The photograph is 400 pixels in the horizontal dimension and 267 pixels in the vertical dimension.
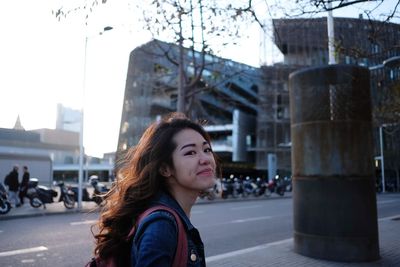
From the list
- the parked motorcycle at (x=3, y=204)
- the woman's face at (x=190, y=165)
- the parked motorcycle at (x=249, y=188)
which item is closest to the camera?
the woman's face at (x=190, y=165)

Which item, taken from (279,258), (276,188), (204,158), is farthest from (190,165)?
(276,188)

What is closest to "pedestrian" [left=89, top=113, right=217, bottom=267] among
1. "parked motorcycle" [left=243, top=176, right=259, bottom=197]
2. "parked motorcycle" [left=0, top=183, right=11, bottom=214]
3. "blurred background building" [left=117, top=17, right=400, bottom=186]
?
"parked motorcycle" [left=0, top=183, right=11, bottom=214]

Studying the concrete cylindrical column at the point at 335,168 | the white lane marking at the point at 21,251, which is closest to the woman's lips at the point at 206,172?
the concrete cylindrical column at the point at 335,168

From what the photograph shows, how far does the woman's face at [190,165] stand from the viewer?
6.01 ft

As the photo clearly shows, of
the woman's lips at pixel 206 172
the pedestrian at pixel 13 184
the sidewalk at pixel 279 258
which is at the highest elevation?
the woman's lips at pixel 206 172

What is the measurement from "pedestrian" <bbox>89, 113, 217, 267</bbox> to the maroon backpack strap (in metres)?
0.03

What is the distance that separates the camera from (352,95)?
663 centimetres

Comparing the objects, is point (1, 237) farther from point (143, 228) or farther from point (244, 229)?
point (143, 228)

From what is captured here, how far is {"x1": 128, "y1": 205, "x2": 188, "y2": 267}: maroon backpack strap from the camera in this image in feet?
4.87

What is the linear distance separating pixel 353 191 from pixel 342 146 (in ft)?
2.25

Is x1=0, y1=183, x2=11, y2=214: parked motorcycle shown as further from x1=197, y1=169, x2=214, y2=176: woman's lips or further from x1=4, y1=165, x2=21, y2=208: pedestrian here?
x1=197, y1=169, x2=214, y2=176: woman's lips

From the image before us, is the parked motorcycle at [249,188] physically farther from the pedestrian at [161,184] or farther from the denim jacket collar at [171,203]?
the denim jacket collar at [171,203]

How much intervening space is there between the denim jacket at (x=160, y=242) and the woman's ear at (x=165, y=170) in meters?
0.23

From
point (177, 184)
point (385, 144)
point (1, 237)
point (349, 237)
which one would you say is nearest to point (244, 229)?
point (349, 237)
